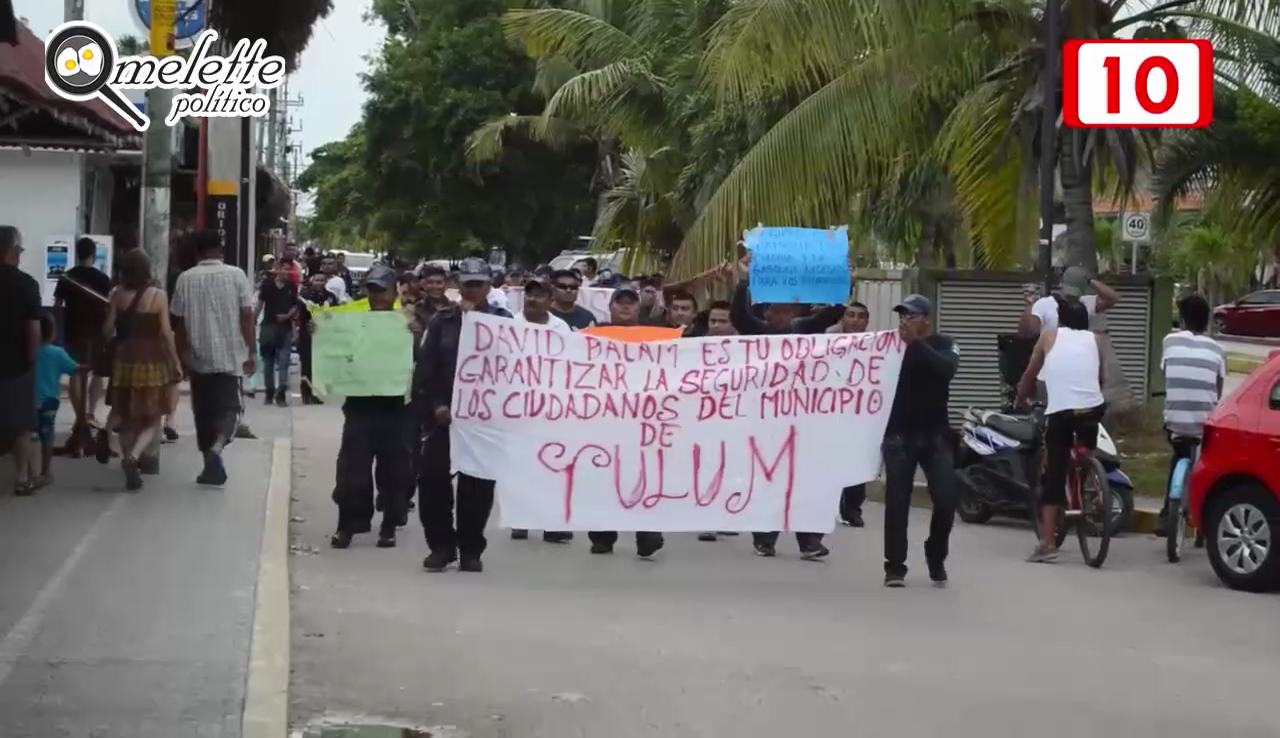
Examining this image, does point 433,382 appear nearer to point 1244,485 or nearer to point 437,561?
point 437,561

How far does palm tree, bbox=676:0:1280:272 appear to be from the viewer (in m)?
16.7

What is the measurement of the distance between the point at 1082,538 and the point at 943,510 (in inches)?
71.4

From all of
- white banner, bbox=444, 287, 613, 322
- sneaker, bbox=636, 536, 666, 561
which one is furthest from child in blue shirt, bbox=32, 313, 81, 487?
white banner, bbox=444, 287, 613, 322

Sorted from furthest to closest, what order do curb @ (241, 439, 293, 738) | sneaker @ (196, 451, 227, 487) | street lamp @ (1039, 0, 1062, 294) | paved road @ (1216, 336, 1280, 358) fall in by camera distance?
paved road @ (1216, 336, 1280, 358), street lamp @ (1039, 0, 1062, 294), sneaker @ (196, 451, 227, 487), curb @ (241, 439, 293, 738)

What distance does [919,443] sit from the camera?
11109mm

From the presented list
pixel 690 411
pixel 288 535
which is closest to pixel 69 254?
pixel 288 535

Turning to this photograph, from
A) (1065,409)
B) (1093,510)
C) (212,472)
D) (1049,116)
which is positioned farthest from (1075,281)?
(212,472)

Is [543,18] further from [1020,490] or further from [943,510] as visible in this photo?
[943,510]

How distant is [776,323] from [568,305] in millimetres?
1451

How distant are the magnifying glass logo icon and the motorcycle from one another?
6847mm

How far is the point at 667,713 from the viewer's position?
763 cm

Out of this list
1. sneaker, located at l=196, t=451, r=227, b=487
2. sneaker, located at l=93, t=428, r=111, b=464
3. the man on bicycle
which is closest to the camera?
the man on bicycle

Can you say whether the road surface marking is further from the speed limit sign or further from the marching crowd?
the speed limit sign

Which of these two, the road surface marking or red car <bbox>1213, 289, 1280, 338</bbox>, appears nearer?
the road surface marking
